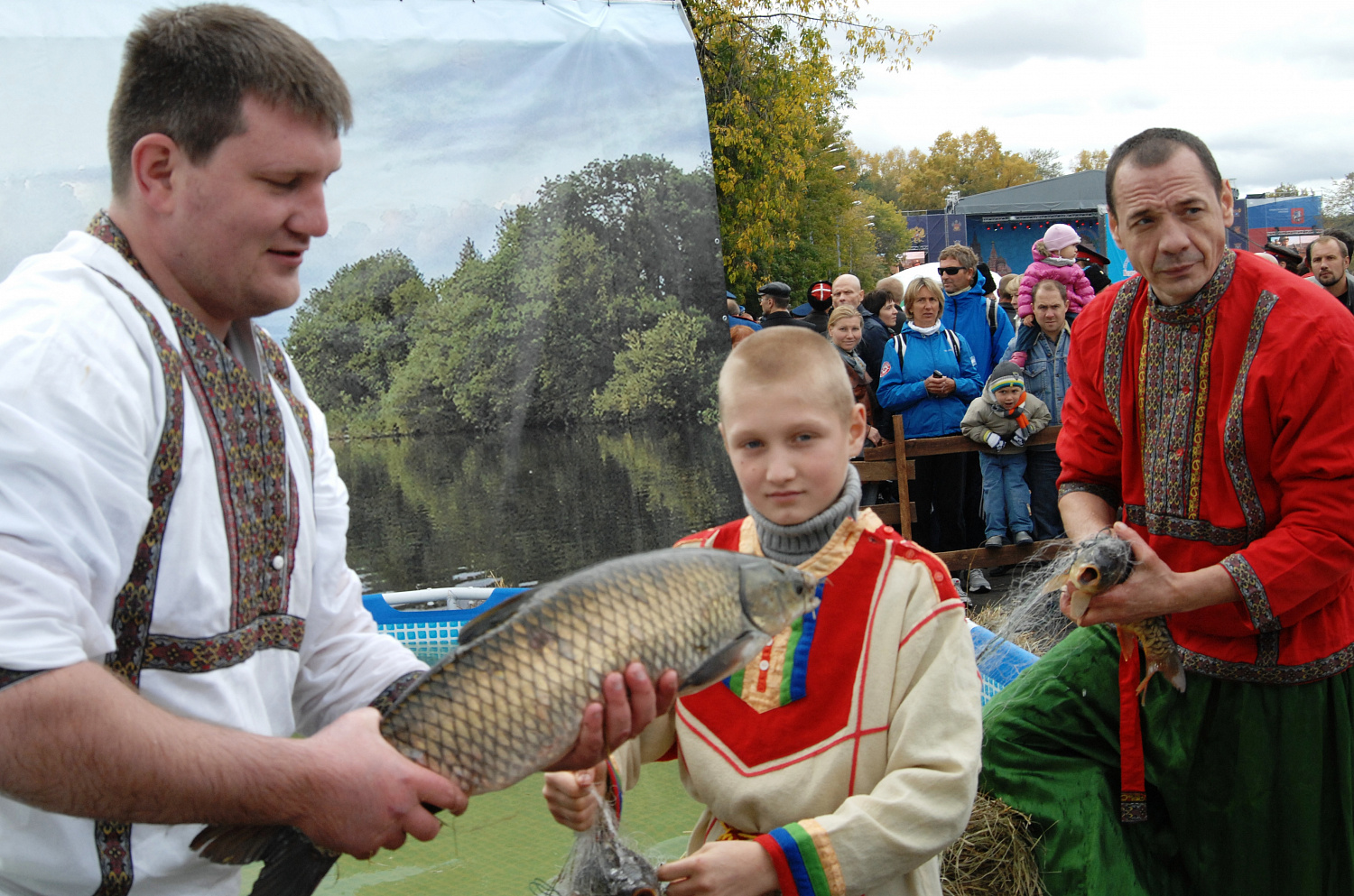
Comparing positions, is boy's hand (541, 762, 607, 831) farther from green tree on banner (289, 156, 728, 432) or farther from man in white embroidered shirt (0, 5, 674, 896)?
green tree on banner (289, 156, 728, 432)

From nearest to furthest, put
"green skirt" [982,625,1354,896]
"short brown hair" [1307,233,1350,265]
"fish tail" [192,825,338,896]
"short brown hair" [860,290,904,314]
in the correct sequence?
1. "fish tail" [192,825,338,896]
2. "green skirt" [982,625,1354,896]
3. "short brown hair" [1307,233,1350,265]
4. "short brown hair" [860,290,904,314]

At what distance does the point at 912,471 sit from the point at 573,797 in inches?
213

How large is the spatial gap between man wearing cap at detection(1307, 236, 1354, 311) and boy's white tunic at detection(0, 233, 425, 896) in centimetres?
864

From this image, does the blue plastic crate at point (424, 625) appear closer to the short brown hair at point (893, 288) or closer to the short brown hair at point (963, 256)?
the short brown hair at point (963, 256)

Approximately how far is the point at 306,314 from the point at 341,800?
203 inches

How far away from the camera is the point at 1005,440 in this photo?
22.5 ft

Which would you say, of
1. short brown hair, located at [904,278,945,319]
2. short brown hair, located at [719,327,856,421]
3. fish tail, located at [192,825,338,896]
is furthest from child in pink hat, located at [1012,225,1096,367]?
fish tail, located at [192,825,338,896]

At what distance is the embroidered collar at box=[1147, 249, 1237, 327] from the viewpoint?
8.92ft

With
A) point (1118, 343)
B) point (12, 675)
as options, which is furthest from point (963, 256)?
point (12, 675)

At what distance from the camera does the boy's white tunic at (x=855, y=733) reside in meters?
1.80

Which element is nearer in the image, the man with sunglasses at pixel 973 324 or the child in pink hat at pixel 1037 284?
the child in pink hat at pixel 1037 284

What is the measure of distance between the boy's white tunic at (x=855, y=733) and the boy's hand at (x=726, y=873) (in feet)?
0.10

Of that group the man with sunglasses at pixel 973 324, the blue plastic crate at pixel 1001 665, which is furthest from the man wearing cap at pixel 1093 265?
the blue plastic crate at pixel 1001 665

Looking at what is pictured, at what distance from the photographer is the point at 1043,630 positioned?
422cm
